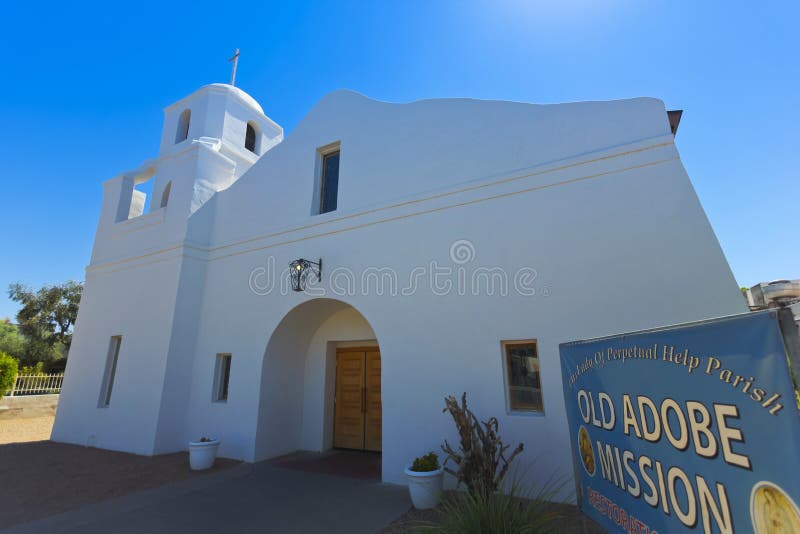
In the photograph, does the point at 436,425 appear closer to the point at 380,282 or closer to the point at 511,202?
the point at 380,282

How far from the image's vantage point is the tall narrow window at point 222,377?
8156 mm

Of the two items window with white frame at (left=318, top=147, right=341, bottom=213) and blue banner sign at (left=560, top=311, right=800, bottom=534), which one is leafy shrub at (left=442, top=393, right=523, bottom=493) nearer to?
blue banner sign at (left=560, top=311, right=800, bottom=534)

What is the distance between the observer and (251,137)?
12.1 metres

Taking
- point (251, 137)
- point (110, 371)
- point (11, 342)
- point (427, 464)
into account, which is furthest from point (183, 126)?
point (11, 342)

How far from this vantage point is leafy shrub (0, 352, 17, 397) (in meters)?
12.5

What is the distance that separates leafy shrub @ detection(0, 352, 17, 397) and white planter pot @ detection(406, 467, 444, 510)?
15483 millimetres

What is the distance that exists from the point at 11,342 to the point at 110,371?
1892cm

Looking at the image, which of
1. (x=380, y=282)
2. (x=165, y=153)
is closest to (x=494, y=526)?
(x=380, y=282)

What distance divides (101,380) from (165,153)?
6249mm

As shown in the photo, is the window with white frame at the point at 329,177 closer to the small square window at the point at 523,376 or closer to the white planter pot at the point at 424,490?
the small square window at the point at 523,376

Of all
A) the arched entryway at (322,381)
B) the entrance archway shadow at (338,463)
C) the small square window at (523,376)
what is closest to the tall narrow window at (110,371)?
the arched entryway at (322,381)

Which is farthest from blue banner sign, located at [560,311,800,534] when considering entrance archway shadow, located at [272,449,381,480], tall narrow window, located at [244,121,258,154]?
tall narrow window, located at [244,121,258,154]

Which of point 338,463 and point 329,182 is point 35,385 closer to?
point 338,463

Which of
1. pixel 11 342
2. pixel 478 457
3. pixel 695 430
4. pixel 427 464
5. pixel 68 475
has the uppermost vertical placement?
pixel 11 342
